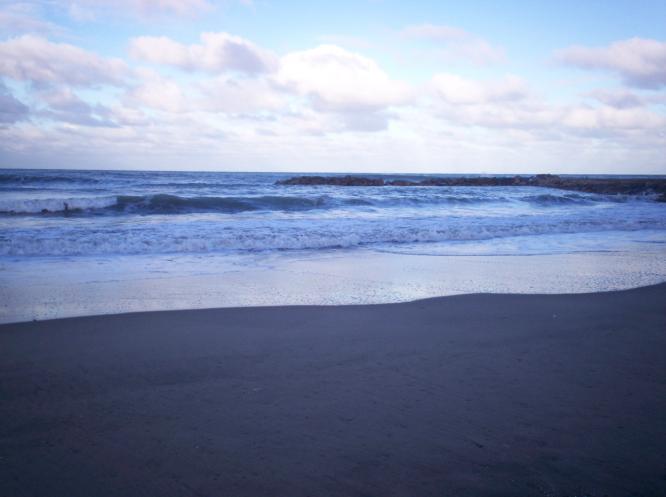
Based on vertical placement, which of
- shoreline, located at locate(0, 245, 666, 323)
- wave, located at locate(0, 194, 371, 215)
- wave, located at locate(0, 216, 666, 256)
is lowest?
shoreline, located at locate(0, 245, 666, 323)

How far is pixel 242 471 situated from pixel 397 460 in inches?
31.4

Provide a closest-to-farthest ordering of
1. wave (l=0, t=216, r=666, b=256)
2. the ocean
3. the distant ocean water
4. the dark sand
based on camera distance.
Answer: the dark sand
the ocean
wave (l=0, t=216, r=666, b=256)
the distant ocean water

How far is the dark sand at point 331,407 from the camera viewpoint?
2.35m

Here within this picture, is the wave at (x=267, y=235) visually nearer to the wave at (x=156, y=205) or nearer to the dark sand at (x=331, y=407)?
the dark sand at (x=331, y=407)

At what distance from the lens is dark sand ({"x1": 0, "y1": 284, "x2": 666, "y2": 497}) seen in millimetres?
2352

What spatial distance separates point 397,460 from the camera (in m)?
2.49

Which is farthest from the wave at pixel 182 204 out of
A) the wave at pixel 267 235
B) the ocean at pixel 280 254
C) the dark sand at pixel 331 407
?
the dark sand at pixel 331 407

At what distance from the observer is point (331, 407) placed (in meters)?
3.07

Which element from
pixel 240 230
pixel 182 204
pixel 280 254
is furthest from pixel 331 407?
pixel 182 204

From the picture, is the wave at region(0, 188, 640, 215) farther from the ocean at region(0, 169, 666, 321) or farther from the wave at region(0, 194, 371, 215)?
the ocean at region(0, 169, 666, 321)

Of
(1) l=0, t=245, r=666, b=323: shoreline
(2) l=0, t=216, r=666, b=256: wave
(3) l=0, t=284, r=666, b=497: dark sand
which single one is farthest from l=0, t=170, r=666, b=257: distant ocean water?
(3) l=0, t=284, r=666, b=497: dark sand

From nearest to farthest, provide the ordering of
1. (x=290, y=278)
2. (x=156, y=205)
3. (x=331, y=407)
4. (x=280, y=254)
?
(x=331, y=407) < (x=290, y=278) < (x=280, y=254) < (x=156, y=205)

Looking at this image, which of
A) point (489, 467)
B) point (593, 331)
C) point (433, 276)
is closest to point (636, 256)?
point (433, 276)

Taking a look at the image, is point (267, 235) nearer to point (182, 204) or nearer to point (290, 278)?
point (290, 278)
